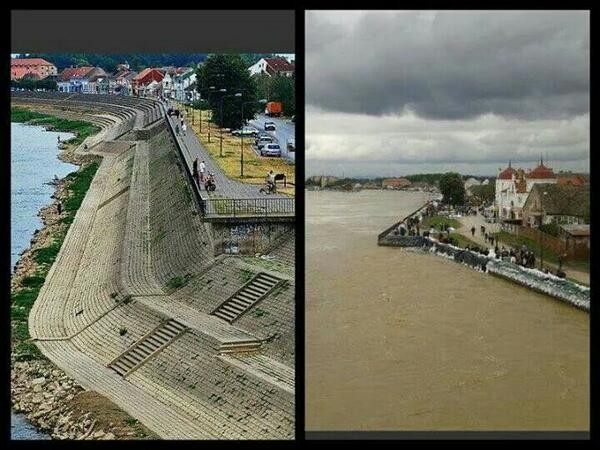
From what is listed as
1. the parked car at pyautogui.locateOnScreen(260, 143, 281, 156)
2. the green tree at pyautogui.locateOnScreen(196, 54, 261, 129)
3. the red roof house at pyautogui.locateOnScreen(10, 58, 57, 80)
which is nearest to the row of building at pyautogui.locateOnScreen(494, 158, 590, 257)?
the parked car at pyautogui.locateOnScreen(260, 143, 281, 156)

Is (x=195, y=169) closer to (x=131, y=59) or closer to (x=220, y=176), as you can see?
(x=220, y=176)

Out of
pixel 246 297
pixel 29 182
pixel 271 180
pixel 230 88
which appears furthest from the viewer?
pixel 246 297

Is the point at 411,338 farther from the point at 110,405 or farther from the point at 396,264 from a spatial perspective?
the point at 110,405

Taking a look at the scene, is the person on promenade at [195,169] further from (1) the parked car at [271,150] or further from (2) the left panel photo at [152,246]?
(1) the parked car at [271,150]

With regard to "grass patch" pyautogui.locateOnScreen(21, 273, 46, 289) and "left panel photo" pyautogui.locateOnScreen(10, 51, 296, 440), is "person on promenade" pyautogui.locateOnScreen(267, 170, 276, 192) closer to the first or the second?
"left panel photo" pyautogui.locateOnScreen(10, 51, 296, 440)

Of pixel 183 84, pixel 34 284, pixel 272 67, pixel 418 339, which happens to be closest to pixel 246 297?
pixel 418 339

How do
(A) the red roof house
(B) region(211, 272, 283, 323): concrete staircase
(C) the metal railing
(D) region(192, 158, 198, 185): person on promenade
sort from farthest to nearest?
(D) region(192, 158, 198, 185): person on promenade, (C) the metal railing, (B) region(211, 272, 283, 323): concrete staircase, (A) the red roof house
